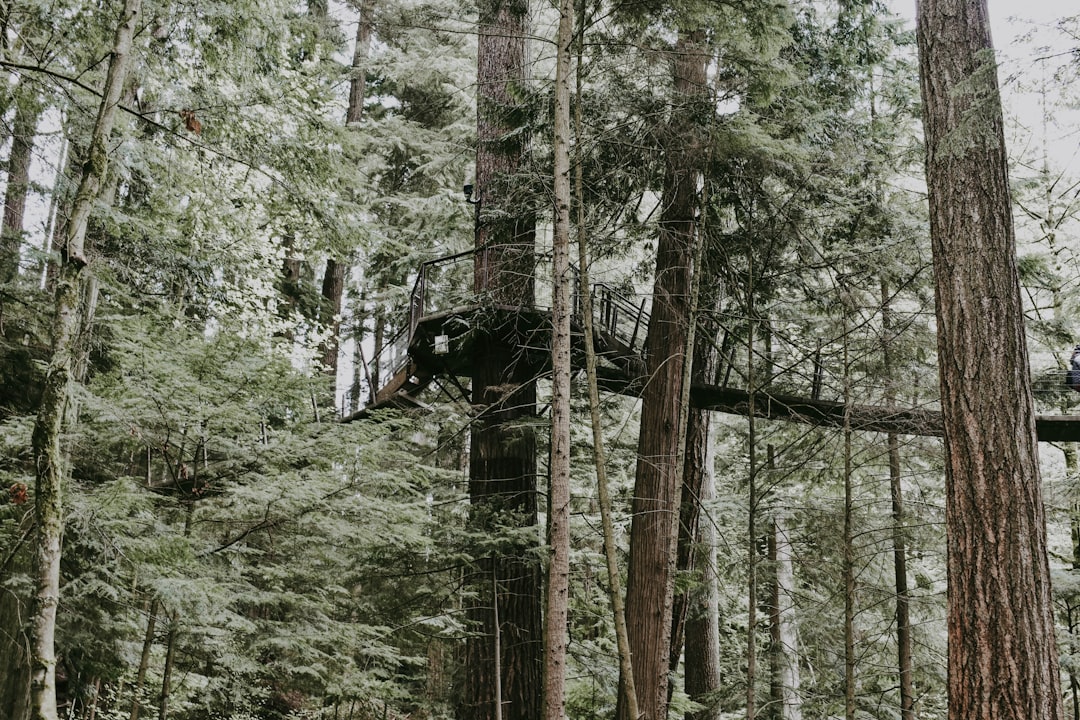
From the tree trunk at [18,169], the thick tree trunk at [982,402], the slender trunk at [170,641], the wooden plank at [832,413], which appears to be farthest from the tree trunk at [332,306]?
the thick tree trunk at [982,402]

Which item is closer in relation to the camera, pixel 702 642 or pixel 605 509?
pixel 605 509

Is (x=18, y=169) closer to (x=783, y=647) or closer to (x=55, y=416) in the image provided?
(x=55, y=416)

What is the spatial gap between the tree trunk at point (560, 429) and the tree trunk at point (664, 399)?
1259 mm

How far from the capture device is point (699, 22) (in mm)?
6289

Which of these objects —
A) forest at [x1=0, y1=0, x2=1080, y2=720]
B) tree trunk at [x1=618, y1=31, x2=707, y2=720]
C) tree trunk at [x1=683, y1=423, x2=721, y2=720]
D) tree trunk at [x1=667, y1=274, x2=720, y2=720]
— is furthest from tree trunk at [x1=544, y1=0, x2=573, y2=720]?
tree trunk at [x1=683, y1=423, x2=721, y2=720]

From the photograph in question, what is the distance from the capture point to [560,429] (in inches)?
194

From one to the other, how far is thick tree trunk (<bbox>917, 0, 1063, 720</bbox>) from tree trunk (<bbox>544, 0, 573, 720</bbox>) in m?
2.28

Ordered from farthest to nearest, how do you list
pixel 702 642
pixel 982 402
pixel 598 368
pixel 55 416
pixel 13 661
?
pixel 702 642
pixel 598 368
pixel 13 661
pixel 982 402
pixel 55 416

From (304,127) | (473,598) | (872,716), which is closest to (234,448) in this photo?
(473,598)

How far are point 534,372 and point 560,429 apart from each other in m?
3.16

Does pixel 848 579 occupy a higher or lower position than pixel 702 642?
higher

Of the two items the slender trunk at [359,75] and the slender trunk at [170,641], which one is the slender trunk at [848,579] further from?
the slender trunk at [359,75]

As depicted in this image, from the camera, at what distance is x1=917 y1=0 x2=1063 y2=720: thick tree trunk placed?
146 inches

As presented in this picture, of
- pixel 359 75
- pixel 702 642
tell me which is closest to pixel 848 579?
pixel 702 642
